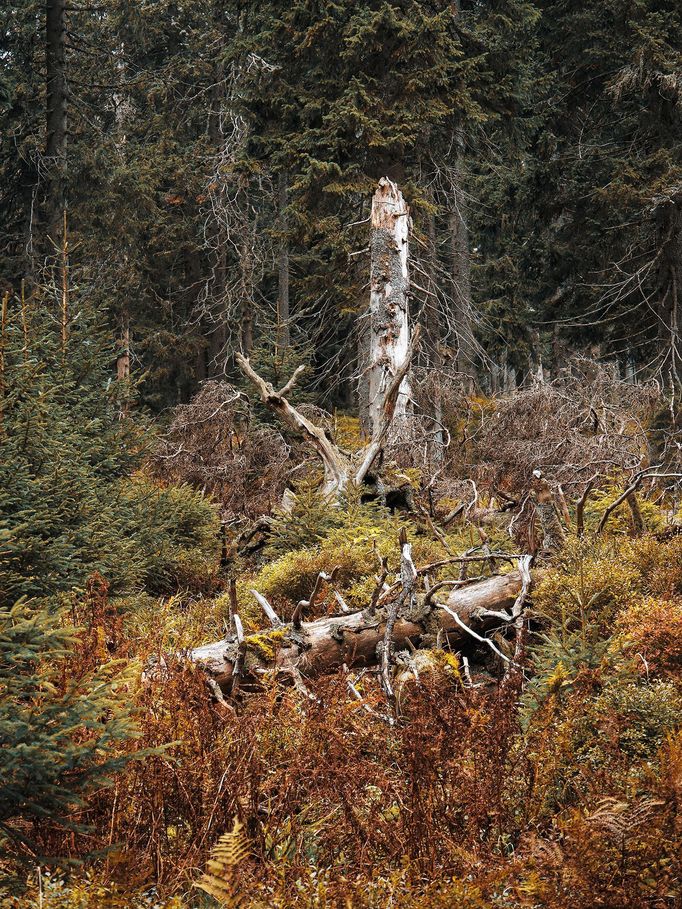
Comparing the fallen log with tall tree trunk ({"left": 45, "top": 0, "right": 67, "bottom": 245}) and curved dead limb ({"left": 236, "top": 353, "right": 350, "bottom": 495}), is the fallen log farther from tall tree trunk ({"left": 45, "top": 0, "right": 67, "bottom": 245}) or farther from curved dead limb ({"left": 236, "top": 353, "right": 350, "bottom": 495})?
tall tree trunk ({"left": 45, "top": 0, "right": 67, "bottom": 245})

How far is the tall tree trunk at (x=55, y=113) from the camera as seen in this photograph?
17219 mm

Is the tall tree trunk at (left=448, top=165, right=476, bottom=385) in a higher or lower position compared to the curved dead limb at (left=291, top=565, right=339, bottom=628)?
higher

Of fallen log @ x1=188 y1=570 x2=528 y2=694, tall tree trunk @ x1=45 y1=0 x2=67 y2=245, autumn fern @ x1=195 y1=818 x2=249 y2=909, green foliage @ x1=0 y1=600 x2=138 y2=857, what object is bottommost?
fallen log @ x1=188 y1=570 x2=528 y2=694

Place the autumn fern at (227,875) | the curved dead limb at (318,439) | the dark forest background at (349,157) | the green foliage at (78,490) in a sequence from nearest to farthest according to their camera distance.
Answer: the autumn fern at (227,875)
the green foliage at (78,490)
the curved dead limb at (318,439)
the dark forest background at (349,157)

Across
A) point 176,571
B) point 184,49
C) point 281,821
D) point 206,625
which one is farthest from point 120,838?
point 184,49

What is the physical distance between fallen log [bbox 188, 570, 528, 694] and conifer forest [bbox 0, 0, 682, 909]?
3 cm

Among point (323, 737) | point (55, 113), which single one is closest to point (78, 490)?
point (323, 737)

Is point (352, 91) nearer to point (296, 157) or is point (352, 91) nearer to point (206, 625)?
point (296, 157)

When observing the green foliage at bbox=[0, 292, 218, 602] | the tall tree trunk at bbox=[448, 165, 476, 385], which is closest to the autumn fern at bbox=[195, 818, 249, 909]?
the green foliage at bbox=[0, 292, 218, 602]

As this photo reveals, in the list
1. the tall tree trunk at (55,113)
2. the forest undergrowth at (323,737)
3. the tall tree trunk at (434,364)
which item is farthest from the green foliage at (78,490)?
the tall tree trunk at (55,113)

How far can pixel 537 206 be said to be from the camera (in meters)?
18.7

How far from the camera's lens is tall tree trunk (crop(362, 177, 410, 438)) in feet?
41.2

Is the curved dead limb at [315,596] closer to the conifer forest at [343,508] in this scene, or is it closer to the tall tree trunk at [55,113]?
the conifer forest at [343,508]

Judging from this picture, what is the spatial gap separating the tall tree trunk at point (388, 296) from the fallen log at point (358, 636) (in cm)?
627
